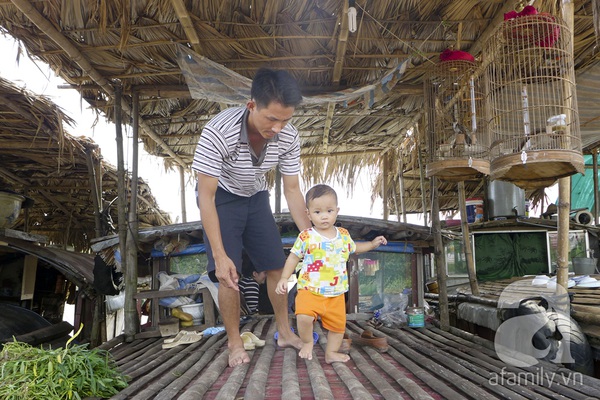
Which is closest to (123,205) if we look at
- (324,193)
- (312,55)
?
(312,55)

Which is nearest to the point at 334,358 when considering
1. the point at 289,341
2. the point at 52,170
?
the point at 289,341

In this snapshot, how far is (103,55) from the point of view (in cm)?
486

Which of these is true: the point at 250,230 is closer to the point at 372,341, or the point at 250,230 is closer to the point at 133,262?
the point at 372,341

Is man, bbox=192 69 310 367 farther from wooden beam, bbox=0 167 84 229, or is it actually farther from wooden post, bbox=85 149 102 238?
wooden beam, bbox=0 167 84 229

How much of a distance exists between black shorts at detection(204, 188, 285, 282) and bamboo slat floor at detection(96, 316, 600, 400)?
635 millimetres

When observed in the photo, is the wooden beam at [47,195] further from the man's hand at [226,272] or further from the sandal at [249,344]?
the man's hand at [226,272]

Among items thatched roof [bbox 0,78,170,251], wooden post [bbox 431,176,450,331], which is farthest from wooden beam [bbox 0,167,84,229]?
wooden post [bbox 431,176,450,331]

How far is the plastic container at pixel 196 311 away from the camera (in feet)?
16.9

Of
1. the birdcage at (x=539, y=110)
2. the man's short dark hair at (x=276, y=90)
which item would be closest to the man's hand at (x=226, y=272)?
the man's short dark hair at (x=276, y=90)

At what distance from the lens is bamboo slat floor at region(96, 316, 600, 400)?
7.36 feet

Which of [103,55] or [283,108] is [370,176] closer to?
[103,55]

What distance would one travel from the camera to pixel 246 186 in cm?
318

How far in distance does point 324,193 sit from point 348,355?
1.06 metres

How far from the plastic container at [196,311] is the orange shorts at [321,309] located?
259 centimetres
